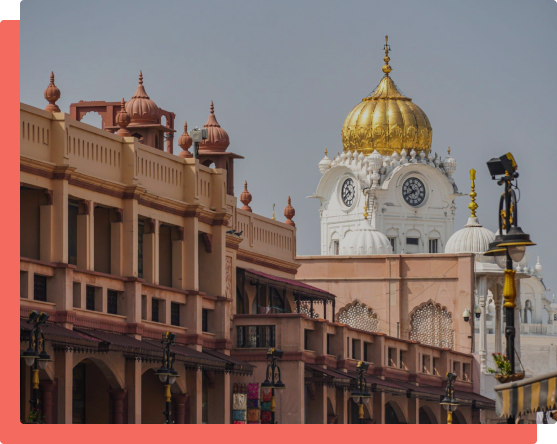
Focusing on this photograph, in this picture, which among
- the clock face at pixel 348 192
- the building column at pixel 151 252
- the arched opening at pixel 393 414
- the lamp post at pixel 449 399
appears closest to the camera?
the building column at pixel 151 252

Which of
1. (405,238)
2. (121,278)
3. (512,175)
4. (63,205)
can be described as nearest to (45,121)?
(63,205)

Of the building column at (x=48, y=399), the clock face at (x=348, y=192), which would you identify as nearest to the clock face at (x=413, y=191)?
the clock face at (x=348, y=192)

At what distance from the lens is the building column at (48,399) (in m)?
35.8

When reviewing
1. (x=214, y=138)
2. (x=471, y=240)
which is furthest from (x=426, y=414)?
(x=471, y=240)

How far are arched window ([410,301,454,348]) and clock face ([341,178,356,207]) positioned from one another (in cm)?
4695

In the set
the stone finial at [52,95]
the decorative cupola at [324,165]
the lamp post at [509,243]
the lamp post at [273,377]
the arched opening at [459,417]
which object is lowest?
the arched opening at [459,417]

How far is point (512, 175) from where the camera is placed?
26.9m

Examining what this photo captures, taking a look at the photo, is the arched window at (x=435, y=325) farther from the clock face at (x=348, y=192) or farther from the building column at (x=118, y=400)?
the clock face at (x=348, y=192)

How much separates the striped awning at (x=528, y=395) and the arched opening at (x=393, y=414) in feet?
106

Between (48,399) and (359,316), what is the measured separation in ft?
121

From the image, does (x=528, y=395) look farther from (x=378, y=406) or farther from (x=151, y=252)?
(x=378, y=406)

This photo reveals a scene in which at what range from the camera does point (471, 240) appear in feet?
280

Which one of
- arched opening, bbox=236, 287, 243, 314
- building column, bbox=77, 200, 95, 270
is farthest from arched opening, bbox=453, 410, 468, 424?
building column, bbox=77, 200, 95, 270
